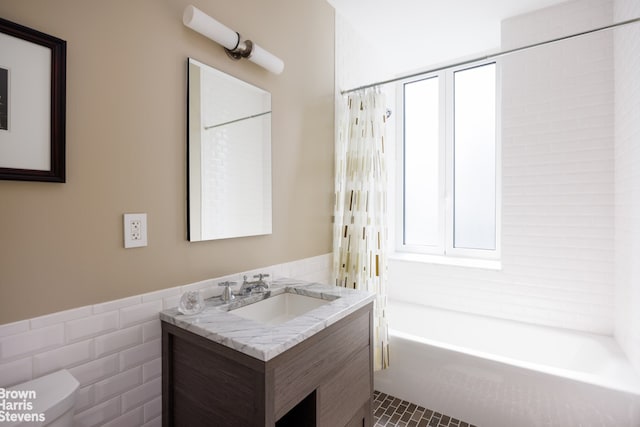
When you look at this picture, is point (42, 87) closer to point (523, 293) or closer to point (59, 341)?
point (59, 341)

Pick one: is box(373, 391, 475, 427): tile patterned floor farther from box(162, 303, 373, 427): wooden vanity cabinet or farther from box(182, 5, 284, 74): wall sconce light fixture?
box(182, 5, 284, 74): wall sconce light fixture

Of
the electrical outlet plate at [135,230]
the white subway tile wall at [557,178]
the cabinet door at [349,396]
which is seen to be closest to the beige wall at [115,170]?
the electrical outlet plate at [135,230]

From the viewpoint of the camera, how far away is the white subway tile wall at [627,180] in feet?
5.67

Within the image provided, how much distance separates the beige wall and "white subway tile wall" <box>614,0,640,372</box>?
206 cm

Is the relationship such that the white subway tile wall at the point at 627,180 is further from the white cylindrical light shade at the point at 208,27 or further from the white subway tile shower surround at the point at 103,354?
the white subway tile shower surround at the point at 103,354

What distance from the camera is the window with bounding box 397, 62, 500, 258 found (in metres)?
2.90

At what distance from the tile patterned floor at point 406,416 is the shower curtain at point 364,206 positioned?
21.9 inches

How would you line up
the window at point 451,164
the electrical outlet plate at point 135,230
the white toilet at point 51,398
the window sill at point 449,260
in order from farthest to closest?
1. the window at point 451,164
2. the window sill at point 449,260
3. the electrical outlet plate at point 135,230
4. the white toilet at point 51,398

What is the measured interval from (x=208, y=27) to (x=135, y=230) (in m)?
0.88

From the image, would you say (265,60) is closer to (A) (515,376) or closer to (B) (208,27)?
(B) (208,27)

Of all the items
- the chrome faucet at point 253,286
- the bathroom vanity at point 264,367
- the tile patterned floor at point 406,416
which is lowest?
the tile patterned floor at point 406,416

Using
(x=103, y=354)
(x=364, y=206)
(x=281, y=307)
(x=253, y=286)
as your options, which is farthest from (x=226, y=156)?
(x=364, y=206)

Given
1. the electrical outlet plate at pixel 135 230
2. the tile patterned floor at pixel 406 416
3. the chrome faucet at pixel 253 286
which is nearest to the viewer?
the electrical outlet plate at pixel 135 230

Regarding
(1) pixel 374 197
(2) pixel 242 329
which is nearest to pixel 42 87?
(2) pixel 242 329
